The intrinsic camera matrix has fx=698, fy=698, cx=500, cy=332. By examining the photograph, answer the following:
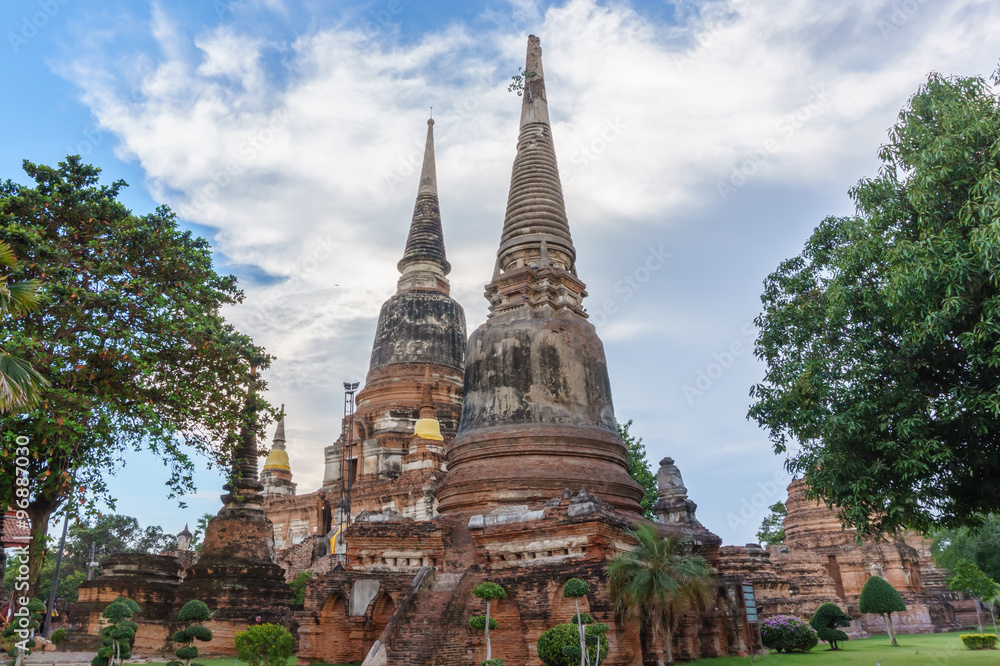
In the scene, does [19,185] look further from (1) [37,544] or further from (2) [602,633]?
(2) [602,633]

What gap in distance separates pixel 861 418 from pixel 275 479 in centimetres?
4109

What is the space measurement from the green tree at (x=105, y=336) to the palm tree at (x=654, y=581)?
9647mm

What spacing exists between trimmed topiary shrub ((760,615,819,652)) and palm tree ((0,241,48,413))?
1752cm

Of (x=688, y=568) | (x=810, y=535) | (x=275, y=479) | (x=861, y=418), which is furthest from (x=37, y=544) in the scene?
(x=275, y=479)

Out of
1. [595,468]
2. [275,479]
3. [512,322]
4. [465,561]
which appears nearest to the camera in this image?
[465,561]

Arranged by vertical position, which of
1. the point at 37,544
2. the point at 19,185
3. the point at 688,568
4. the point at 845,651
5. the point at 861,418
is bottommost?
the point at 845,651

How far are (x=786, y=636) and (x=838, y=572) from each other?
13.1 meters

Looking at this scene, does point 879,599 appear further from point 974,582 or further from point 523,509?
point 523,509

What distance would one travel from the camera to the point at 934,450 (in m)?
10.8

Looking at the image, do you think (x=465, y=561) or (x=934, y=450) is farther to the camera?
(x=465, y=561)

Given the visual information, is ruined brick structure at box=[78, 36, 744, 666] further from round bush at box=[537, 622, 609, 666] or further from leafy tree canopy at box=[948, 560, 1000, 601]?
leafy tree canopy at box=[948, 560, 1000, 601]

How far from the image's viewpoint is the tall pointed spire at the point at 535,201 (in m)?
20.3

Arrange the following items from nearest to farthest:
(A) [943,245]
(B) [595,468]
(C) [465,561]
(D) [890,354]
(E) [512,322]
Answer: (A) [943,245] < (D) [890,354] < (C) [465,561] < (B) [595,468] < (E) [512,322]

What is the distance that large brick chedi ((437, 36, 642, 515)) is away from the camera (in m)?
16.0
